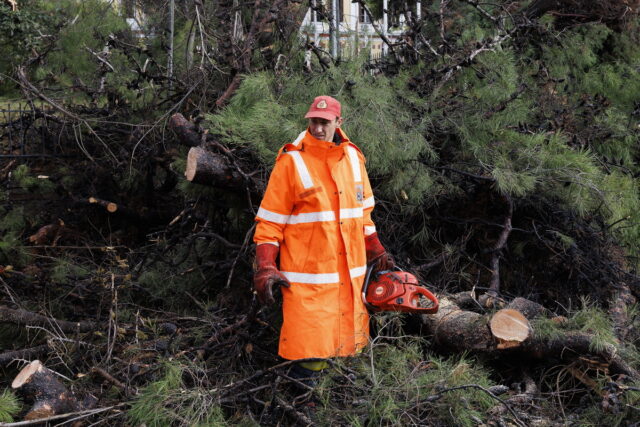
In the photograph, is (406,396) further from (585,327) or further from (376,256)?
(585,327)

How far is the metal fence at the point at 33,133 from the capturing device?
504cm

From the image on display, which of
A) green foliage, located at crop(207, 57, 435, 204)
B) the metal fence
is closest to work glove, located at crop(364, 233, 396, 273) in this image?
green foliage, located at crop(207, 57, 435, 204)

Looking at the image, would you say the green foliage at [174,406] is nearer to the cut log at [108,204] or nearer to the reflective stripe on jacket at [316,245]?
the reflective stripe on jacket at [316,245]

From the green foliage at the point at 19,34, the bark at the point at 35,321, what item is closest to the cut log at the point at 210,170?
the bark at the point at 35,321

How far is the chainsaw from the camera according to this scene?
3227 mm

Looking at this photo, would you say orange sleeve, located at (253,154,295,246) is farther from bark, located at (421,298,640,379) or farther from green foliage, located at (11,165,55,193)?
green foliage, located at (11,165,55,193)

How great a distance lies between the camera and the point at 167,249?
450 centimetres

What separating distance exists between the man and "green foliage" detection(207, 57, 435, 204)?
74 centimetres

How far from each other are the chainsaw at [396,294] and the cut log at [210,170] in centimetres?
111

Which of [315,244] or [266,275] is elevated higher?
[315,244]

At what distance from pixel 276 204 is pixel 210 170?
772 millimetres

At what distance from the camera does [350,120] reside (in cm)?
400

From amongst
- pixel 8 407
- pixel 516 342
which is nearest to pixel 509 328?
pixel 516 342

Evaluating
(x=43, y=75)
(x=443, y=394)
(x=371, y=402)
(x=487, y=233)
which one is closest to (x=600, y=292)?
(x=487, y=233)
